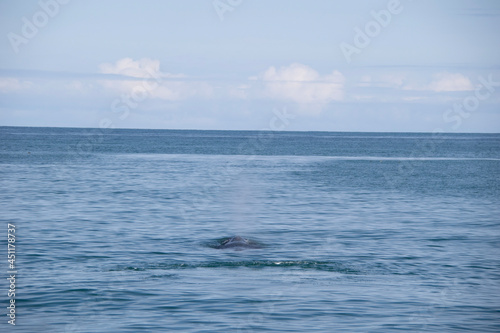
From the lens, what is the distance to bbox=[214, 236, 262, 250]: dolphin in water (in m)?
32.1

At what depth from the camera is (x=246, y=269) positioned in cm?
2731

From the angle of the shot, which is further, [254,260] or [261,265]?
[254,260]

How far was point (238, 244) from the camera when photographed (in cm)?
3228

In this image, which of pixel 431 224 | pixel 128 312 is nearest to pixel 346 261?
pixel 128 312

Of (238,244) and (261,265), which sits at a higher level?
(238,244)

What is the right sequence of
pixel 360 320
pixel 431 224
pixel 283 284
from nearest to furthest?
pixel 360 320 < pixel 283 284 < pixel 431 224

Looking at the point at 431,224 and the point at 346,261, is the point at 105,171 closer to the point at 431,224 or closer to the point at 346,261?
the point at 431,224

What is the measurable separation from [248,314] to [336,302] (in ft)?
10.3

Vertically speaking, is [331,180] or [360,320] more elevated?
[331,180]

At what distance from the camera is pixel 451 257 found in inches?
1223

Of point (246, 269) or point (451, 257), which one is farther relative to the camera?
point (451, 257)

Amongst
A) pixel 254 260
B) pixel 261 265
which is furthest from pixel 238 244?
pixel 261 265

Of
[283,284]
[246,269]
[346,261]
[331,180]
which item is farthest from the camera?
[331,180]

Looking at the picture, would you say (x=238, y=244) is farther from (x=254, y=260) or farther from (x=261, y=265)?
(x=261, y=265)
